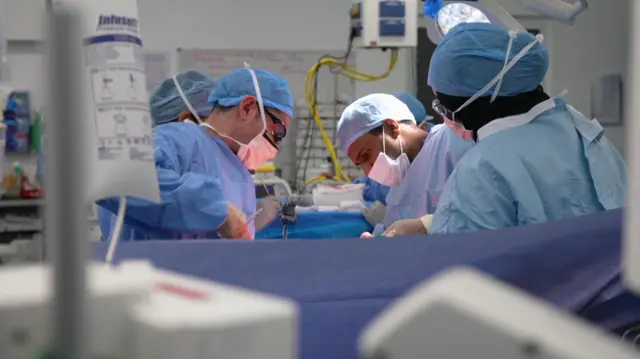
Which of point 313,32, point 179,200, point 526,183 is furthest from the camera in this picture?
point 313,32

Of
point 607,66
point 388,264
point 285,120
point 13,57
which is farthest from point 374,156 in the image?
point 607,66

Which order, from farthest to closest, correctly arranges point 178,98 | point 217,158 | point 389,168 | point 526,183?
point 389,168 → point 178,98 → point 217,158 → point 526,183

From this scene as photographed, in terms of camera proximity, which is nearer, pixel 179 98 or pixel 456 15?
pixel 179 98

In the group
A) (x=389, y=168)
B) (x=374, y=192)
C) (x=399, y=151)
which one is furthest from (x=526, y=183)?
(x=374, y=192)

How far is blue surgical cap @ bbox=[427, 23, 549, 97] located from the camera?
191cm

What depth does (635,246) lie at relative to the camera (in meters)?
0.38

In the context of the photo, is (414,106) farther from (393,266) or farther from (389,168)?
(393,266)

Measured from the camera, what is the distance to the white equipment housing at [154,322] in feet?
1.31

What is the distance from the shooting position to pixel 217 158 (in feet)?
7.67

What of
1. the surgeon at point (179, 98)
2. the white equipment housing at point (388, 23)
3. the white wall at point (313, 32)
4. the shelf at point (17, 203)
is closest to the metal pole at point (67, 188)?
the surgeon at point (179, 98)

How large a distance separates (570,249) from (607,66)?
5763 millimetres

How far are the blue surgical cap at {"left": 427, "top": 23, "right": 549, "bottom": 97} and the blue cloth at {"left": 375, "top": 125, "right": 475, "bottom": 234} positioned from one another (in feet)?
2.84

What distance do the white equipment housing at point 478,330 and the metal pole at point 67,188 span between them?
0.62 ft

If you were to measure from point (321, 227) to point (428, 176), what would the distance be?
591 millimetres
